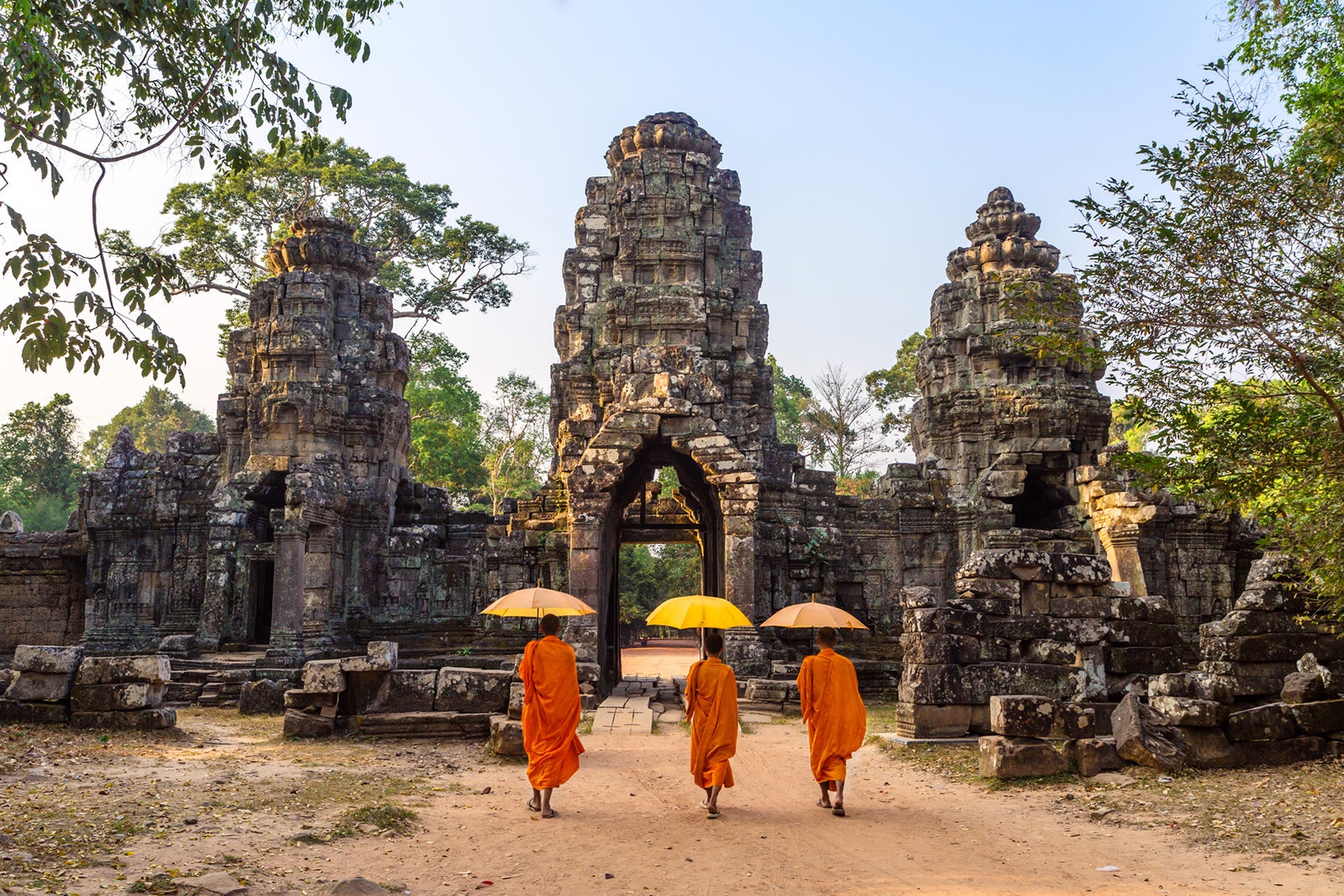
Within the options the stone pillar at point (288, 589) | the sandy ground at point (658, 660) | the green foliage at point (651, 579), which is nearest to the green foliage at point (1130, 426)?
the sandy ground at point (658, 660)

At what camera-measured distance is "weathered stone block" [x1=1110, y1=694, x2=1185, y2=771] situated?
784cm

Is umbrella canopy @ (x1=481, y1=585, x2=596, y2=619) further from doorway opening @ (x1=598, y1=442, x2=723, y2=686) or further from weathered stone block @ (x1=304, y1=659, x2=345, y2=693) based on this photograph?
doorway opening @ (x1=598, y1=442, x2=723, y2=686)

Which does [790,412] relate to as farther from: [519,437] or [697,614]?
[697,614]

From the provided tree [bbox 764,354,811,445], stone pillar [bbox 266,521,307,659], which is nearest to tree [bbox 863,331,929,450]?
tree [bbox 764,354,811,445]

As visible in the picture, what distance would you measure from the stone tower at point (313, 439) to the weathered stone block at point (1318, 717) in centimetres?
1277

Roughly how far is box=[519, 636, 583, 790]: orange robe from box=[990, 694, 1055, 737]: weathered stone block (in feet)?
11.0

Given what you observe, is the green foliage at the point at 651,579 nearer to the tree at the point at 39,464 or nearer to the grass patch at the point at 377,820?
the tree at the point at 39,464

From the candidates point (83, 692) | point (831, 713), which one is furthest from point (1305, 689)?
point (83, 692)

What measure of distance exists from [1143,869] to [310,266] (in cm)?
1770

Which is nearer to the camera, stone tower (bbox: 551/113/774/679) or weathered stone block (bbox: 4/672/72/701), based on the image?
weathered stone block (bbox: 4/672/72/701)

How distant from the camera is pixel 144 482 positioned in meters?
17.7

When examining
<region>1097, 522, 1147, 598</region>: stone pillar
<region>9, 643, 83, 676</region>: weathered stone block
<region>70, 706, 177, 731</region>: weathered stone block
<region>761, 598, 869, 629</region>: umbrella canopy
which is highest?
<region>1097, 522, 1147, 598</region>: stone pillar

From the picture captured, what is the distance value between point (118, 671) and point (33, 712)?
839mm

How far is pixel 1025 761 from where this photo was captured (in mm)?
7934
